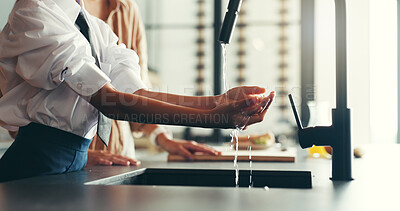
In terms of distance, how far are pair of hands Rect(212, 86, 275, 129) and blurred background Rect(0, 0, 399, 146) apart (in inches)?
136

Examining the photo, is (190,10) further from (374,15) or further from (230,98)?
(230,98)

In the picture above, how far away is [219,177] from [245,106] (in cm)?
31

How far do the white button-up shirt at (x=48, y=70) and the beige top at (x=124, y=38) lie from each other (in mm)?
697

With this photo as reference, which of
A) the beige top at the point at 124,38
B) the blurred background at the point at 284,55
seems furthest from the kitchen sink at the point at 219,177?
the blurred background at the point at 284,55

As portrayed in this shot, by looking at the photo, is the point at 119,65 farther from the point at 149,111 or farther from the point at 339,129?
the point at 339,129

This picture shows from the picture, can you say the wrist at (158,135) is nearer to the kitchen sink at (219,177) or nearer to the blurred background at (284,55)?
the kitchen sink at (219,177)

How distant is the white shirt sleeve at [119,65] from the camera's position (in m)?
1.30

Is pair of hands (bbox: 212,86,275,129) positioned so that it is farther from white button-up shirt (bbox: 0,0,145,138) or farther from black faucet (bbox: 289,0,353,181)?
white button-up shirt (bbox: 0,0,145,138)

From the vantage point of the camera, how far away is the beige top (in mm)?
1963

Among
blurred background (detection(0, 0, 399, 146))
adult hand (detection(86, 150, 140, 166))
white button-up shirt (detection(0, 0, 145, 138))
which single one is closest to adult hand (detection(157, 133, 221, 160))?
adult hand (detection(86, 150, 140, 166))

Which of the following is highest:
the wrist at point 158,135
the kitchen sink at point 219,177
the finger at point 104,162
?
the wrist at point 158,135

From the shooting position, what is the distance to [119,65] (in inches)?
52.7

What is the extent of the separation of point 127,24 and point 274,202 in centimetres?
151

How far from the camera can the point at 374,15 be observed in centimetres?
477
